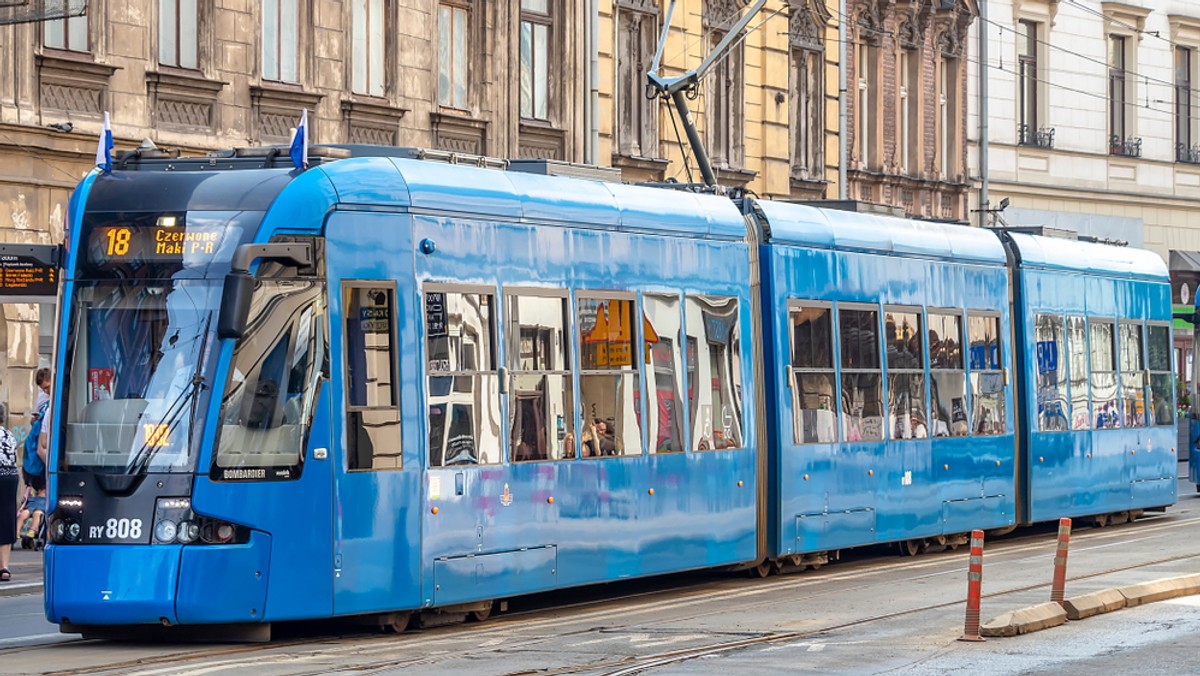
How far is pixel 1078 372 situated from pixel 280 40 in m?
9.79

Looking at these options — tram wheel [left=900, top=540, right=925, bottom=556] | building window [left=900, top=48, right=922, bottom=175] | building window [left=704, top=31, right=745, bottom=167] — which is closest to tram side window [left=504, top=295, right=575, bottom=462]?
tram wheel [left=900, top=540, right=925, bottom=556]

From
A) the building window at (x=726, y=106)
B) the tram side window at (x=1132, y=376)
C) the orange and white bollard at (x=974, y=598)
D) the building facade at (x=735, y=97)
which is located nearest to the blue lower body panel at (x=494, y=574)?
the orange and white bollard at (x=974, y=598)

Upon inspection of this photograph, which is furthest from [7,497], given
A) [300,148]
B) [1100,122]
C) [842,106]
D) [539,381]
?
[1100,122]

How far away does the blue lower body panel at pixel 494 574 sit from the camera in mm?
14391

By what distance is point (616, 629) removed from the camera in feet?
48.0

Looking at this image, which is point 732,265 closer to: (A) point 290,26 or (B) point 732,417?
(B) point 732,417

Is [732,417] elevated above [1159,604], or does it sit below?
above

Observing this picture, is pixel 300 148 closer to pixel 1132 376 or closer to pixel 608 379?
pixel 608 379

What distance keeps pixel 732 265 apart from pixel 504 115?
41.4 feet

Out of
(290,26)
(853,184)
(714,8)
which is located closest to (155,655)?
(290,26)

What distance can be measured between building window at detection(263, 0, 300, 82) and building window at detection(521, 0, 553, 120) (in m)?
5.03

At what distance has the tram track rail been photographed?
1231 cm

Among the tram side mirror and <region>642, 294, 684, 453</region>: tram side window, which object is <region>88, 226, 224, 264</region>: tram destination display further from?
<region>642, 294, 684, 453</region>: tram side window

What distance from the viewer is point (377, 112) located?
2778cm
